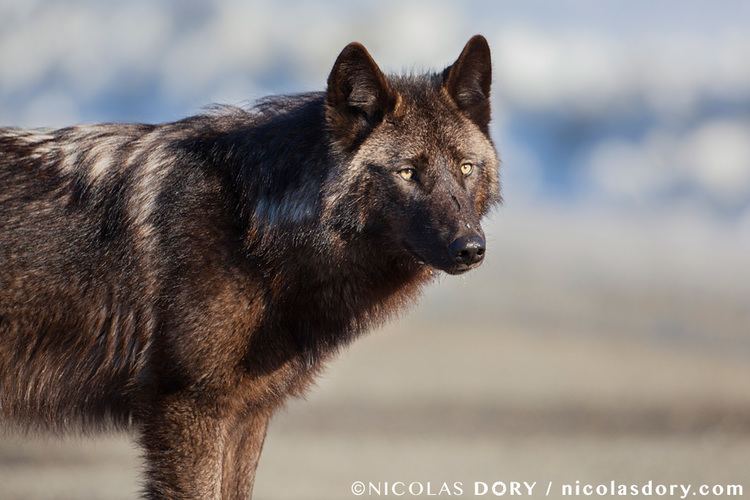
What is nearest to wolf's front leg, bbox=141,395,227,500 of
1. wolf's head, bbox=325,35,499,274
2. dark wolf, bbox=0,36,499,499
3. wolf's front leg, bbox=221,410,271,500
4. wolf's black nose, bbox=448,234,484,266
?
dark wolf, bbox=0,36,499,499

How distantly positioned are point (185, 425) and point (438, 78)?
214 cm

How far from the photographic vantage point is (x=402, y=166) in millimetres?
5906

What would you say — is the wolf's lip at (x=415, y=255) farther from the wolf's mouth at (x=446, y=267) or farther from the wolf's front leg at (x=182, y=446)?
the wolf's front leg at (x=182, y=446)

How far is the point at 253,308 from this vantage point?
19.6ft

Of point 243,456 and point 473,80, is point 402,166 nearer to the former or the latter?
point 473,80

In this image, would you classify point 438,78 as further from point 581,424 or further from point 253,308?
point 581,424

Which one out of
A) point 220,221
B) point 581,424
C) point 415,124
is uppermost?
point 581,424

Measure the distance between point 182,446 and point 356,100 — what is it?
186 centimetres

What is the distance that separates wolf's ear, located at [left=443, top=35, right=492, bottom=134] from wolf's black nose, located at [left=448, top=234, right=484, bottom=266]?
2.87ft

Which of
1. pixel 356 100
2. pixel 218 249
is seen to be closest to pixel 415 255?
pixel 356 100

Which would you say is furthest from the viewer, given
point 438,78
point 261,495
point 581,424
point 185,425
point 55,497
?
point 581,424

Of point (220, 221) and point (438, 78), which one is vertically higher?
point (438, 78)

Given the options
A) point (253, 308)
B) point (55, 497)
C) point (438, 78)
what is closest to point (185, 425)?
point (253, 308)

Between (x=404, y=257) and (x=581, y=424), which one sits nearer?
(x=404, y=257)
